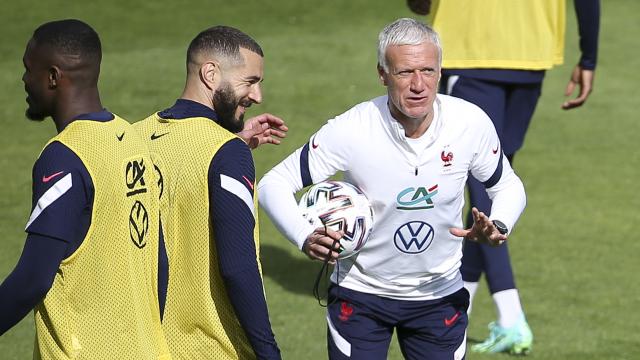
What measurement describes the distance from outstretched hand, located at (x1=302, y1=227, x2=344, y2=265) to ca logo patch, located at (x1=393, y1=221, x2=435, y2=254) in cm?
42

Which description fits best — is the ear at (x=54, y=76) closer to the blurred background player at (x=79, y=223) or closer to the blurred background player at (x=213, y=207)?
the blurred background player at (x=79, y=223)

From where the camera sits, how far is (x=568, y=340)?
27.9 ft

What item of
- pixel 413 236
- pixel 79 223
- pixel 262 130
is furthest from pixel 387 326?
pixel 79 223

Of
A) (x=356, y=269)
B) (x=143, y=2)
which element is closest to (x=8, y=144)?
(x=143, y=2)

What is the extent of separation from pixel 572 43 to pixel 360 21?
2.74 meters

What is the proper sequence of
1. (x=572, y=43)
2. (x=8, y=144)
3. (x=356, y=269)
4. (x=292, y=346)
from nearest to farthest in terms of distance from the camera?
(x=356, y=269) < (x=292, y=346) < (x=8, y=144) < (x=572, y=43)

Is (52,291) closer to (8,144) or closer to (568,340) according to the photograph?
(568,340)

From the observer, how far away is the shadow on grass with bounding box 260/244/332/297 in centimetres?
969

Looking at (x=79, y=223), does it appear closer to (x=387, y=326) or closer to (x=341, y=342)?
(x=341, y=342)

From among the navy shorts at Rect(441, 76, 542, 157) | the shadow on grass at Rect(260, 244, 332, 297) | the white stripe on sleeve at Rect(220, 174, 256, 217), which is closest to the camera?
the white stripe on sleeve at Rect(220, 174, 256, 217)

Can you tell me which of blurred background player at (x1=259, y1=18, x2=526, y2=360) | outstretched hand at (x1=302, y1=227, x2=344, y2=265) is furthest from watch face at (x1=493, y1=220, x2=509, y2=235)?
outstretched hand at (x1=302, y1=227, x2=344, y2=265)

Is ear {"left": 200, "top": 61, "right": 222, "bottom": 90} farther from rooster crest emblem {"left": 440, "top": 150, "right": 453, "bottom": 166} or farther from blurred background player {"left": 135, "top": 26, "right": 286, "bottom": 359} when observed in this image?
rooster crest emblem {"left": 440, "top": 150, "right": 453, "bottom": 166}

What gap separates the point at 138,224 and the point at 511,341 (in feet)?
14.2

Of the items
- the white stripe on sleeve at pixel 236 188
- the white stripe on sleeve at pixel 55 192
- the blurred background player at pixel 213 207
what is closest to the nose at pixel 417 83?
the blurred background player at pixel 213 207
